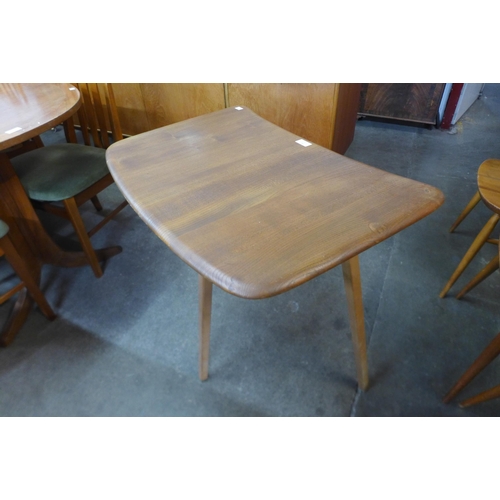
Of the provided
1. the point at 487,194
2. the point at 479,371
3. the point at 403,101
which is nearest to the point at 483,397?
the point at 479,371

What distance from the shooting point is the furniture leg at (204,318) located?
962mm

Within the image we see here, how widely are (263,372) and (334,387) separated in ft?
0.89

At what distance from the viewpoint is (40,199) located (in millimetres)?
1408

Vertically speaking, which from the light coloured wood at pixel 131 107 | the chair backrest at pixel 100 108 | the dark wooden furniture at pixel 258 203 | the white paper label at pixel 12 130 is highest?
the dark wooden furniture at pixel 258 203

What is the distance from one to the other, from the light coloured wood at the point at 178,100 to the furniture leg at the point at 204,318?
1.76 metres

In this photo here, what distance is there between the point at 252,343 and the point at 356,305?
577mm

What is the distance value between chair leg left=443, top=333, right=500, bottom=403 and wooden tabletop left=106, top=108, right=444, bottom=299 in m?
0.56

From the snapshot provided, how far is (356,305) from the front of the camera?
38.4 inches

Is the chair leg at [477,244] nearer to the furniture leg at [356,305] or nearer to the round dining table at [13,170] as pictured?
the furniture leg at [356,305]

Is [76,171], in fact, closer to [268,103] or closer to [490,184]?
[268,103]

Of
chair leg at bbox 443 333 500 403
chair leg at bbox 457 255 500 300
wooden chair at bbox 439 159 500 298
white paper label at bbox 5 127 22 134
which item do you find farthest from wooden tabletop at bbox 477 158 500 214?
white paper label at bbox 5 127 22 134

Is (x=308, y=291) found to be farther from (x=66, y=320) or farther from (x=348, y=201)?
(x=66, y=320)

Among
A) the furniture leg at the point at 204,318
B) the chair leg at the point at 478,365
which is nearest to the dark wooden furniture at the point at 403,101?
the chair leg at the point at 478,365

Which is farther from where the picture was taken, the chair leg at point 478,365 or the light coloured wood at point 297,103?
the light coloured wood at point 297,103
